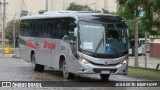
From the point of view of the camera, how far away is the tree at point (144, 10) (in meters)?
22.8

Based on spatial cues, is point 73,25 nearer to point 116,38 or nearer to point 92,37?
point 92,37

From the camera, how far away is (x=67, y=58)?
20.6 m

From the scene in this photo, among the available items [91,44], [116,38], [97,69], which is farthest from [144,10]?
[97,69]

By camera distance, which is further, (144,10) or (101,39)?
(144,10)

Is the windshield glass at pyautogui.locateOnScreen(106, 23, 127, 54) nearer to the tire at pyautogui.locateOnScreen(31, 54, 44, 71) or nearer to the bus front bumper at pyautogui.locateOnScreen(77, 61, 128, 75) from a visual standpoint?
the bus front bumper at pyautogui.locateOnScreen(77, 61, 128, 75)

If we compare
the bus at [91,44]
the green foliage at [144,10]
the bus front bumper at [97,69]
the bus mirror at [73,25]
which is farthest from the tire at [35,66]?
the bus front bumper at [97,69]

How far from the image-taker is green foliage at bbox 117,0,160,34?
2280 centimetres

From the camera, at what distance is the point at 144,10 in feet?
77.2

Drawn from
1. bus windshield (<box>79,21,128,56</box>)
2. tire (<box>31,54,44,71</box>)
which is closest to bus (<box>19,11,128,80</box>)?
bus windshield (<box>79,21,128,56</box>)

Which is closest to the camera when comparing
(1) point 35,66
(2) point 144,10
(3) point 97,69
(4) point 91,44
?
(3) point 97,69

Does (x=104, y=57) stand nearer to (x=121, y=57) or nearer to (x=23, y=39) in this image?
(x=121, y=57)

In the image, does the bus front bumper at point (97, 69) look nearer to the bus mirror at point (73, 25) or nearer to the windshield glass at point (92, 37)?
the windshield glass at point (92, 37)

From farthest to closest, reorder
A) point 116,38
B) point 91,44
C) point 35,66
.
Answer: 1. point 35,66
2. point 116,38
3. point 91,44

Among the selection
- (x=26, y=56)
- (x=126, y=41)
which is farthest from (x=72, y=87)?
(x=26, y=56)
